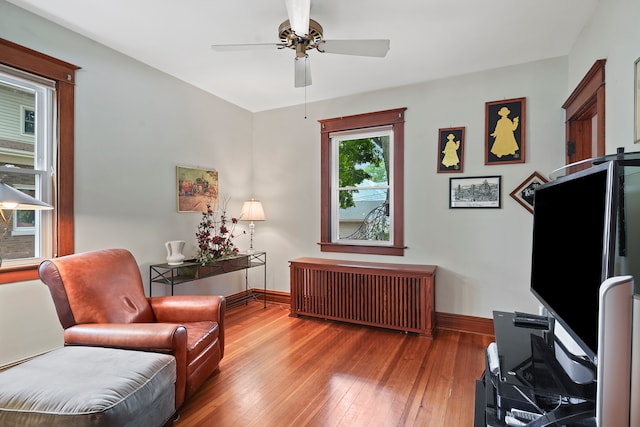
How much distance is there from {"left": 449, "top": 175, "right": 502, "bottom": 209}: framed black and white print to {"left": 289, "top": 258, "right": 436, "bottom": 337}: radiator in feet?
2.46

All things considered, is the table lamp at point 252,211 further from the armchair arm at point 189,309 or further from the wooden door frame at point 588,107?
the wooden door frame at point 588,107

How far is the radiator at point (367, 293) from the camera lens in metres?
3.19

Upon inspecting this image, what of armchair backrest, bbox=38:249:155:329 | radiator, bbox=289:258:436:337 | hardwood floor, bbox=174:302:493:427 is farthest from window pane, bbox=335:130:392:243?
armchair backrest, bbox=38:249:155:329

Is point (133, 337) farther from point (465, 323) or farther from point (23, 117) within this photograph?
point (465, 323)

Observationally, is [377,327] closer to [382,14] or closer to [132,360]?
[132,360]

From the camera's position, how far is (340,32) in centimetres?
258

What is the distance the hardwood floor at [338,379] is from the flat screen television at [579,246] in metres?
1.03

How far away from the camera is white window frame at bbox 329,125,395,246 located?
3.72 meters

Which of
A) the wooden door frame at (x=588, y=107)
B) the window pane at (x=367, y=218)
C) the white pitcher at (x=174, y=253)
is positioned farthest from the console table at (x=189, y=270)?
the wooden door frame at (x=588, y=107)

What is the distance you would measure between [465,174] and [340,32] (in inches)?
72.6

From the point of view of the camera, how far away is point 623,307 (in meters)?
0.84

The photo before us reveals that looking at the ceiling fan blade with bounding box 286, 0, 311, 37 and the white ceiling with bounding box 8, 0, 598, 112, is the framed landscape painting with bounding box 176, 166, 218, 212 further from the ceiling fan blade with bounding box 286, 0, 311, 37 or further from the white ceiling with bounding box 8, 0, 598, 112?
the ceiling fan blade with bounding box 286, 0, 311, 37


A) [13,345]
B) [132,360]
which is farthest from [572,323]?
[13,345]

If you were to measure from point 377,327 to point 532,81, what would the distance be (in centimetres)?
284
